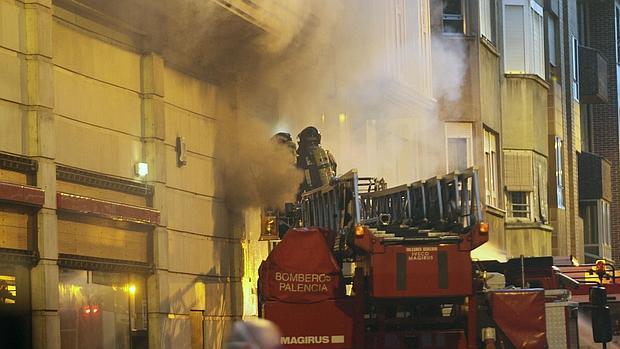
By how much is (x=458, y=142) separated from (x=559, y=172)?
7.69m

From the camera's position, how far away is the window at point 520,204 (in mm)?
32406

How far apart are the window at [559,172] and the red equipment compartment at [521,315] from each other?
23.5m

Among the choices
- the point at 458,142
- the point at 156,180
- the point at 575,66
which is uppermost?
the point at 575,66

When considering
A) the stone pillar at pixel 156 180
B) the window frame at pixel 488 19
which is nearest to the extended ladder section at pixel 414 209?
the stone pillar at pixel 156 180

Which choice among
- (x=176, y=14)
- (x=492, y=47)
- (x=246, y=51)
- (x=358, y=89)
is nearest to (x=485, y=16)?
(x=492, y=47)

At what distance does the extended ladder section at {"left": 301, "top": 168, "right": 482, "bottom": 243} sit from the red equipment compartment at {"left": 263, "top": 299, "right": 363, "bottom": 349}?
749 mm

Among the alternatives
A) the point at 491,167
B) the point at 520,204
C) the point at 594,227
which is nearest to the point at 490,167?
the point at 491,167

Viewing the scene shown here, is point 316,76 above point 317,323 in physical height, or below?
above

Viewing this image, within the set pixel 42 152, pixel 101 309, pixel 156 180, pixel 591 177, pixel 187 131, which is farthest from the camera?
pixel 591 177

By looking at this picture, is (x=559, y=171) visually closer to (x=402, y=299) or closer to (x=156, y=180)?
(x=156, y=180)

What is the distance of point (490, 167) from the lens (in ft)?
101

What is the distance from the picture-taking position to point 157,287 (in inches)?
663

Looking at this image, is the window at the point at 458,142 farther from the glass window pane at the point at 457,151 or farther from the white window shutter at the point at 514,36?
the white window shutter at the point at 514,36

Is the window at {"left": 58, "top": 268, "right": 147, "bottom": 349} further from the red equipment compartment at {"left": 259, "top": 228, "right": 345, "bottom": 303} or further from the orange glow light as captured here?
the orange glow light
